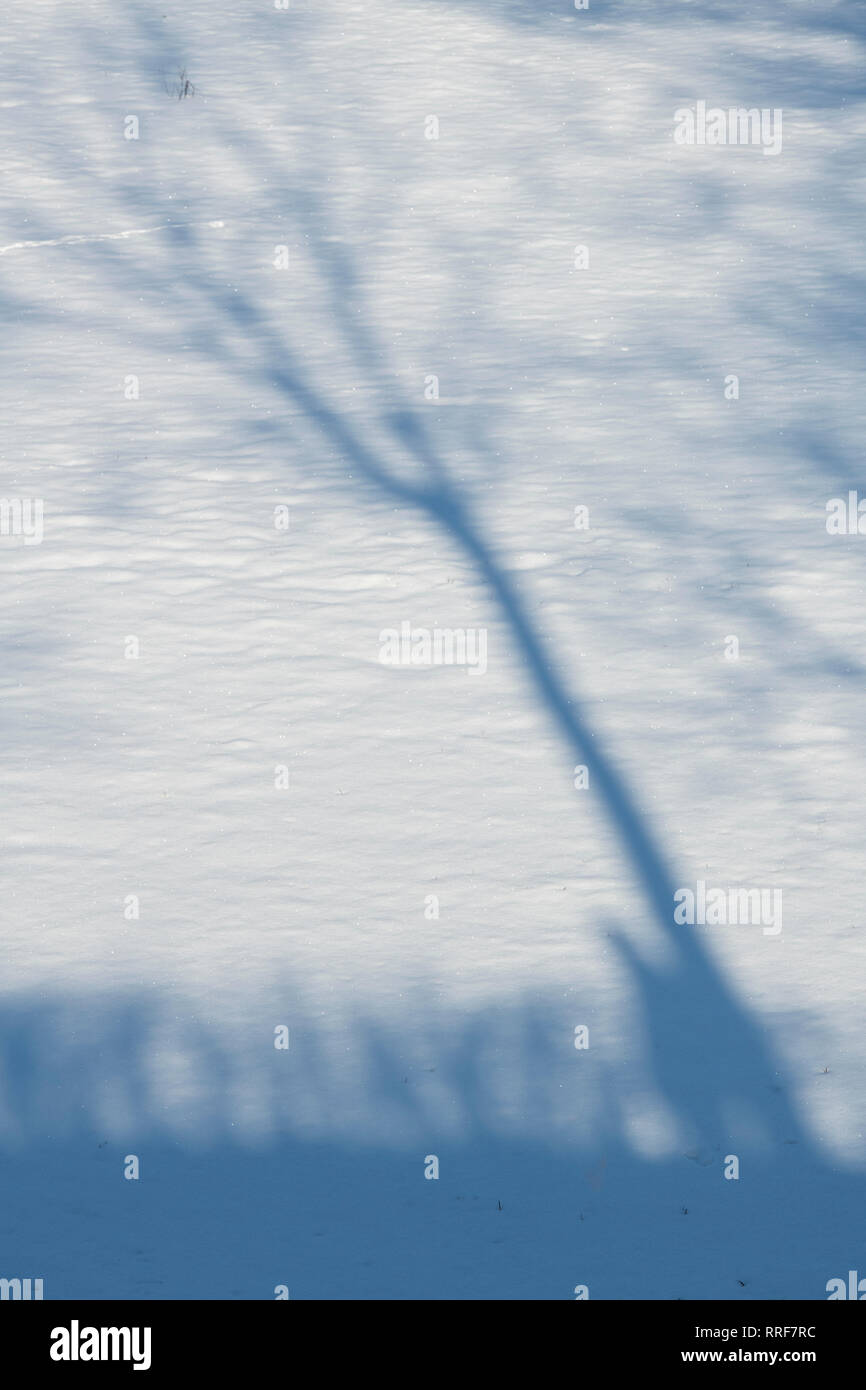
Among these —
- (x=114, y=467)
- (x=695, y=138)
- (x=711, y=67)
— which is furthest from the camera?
(x=711, y=67)

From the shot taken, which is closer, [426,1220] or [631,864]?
[426,1220]

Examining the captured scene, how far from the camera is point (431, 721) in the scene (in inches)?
221

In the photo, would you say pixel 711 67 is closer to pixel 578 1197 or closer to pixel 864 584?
pixel 864 584

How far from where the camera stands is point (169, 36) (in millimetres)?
13742

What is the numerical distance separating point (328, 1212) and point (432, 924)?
3.67 feet

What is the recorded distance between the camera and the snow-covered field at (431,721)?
3.71 m

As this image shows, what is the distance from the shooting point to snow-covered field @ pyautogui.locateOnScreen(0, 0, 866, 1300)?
371cm

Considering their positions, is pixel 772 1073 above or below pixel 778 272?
below

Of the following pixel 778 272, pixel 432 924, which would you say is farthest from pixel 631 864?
pixel 778 272

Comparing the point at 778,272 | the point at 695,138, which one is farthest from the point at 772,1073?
the point at 695,138

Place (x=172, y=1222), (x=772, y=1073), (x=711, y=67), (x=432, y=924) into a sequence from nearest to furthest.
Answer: (x=172, y=1222)
(x=772, y=1073)
(x=432, y=924)
(x=711, y=67)

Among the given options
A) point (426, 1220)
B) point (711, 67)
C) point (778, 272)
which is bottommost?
point (426, 1220)

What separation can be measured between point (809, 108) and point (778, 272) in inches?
135

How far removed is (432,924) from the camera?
4.59 m
